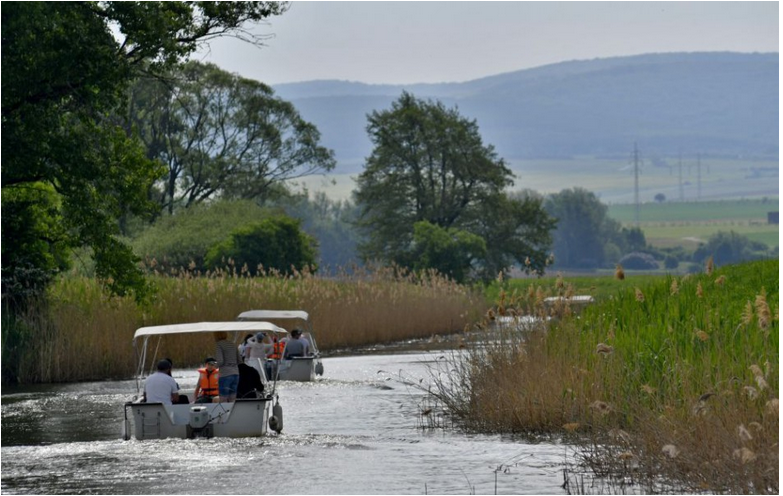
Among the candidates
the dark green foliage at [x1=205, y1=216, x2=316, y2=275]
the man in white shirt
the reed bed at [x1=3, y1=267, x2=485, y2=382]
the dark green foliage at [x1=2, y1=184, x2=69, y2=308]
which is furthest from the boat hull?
the dark green foliage at [x1=205, y1=216, x2=316, y2=275]

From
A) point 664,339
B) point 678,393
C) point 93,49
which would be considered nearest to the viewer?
point 678,393

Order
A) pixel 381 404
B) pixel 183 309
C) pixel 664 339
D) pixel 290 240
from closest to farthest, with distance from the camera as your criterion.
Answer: pixel 664 339, pixel 381 404, pixel 183 309, pixel 290 240

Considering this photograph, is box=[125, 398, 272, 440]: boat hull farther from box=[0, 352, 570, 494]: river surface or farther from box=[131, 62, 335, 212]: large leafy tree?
box=[131, 62, 335, 212]: large leafy tree

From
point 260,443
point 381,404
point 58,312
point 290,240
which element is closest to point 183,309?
point 58,312

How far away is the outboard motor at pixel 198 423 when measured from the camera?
2339 centimetres

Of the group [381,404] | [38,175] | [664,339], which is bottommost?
[381,404]

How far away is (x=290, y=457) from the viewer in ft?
70.3

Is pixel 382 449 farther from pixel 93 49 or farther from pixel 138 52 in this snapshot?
pixel 138 52

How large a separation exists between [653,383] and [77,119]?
19.4m

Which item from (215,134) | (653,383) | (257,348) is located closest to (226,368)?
(653,383)

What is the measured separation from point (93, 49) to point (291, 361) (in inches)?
365

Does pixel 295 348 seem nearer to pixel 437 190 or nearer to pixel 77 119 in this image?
pixel 77 119

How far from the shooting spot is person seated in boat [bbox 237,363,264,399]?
24156mm

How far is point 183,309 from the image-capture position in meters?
41.5
